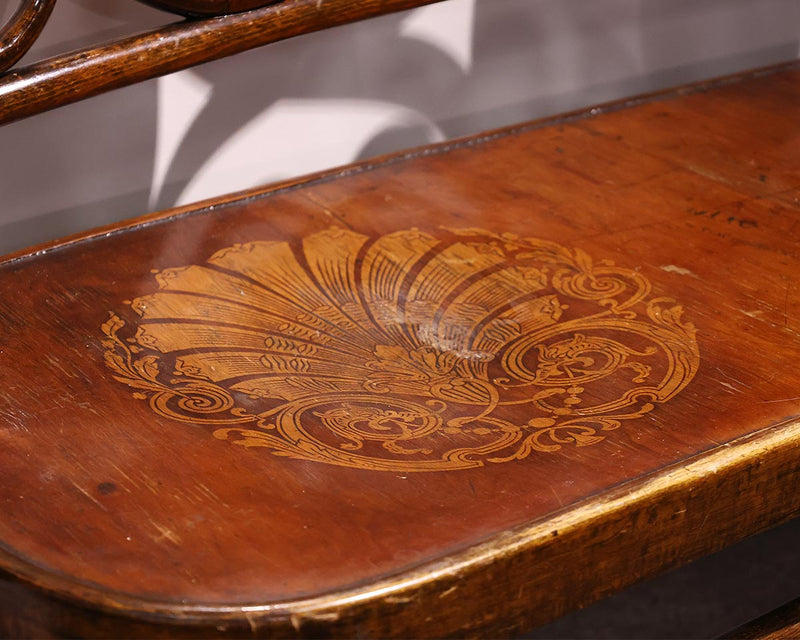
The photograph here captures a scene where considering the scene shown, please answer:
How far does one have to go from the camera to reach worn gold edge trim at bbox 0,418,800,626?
562 mm

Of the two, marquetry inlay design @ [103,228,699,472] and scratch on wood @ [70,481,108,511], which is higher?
marquetry inlay design @ [103,228,699,472]

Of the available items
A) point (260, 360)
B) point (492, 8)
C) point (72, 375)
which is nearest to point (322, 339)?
point (260, 360)

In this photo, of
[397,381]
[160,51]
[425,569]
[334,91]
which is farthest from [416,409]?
[334,91]

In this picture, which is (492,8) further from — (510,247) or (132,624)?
(132,624)

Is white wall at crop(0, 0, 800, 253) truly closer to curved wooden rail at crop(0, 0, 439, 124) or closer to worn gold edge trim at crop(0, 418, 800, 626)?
curved wooden rail at crop(0, 0, 439, 124)

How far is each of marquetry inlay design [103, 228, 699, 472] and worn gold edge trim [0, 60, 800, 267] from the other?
3.6 inches

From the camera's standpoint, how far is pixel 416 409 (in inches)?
→ 30.8

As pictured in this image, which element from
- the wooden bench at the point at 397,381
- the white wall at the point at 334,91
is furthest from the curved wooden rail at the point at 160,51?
the white wall at the point at 334,91

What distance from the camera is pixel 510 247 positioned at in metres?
1.00

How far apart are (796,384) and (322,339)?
14.2 inches

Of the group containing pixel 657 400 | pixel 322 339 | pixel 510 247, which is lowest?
pixel 657 400

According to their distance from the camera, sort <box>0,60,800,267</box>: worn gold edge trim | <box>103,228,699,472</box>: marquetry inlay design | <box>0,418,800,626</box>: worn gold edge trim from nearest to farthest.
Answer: <box>0,418,800,626</box>: worn gold edge trim < <box>103,228,699,472</box>: marquetry inlay design < <box>0,60,800,267</box>: worn gold edge trim

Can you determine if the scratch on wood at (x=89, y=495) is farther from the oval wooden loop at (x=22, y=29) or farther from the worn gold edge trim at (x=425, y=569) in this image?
the oval wooden loop at (x=22, y=29)

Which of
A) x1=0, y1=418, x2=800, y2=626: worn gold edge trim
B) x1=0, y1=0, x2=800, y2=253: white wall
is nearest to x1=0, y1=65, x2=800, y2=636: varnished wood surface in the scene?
x1=0, y1=418, x2=800, y2=626: worn gold edge trim
